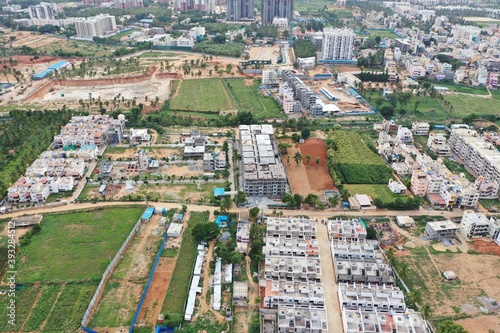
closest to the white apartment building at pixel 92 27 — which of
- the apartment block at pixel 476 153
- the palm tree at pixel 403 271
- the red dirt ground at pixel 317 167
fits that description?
the red dirt ground at pixel 317 167

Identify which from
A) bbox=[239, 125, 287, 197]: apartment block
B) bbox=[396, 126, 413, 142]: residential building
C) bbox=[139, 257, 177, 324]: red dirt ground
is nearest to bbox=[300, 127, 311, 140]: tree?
bbox=[239, 125, 287, 197]: apartment block

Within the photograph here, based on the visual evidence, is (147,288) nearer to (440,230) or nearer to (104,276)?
(104,276)

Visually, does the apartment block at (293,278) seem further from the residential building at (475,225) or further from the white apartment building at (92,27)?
the white apartment building at (92,27)

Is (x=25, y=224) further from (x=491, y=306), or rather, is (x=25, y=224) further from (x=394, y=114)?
(x=394, y=114)

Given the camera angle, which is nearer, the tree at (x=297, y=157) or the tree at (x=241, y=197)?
the tree at (x=241, y=197)

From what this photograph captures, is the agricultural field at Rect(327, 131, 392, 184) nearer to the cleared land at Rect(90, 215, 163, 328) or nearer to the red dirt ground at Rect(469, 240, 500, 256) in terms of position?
the red dirt ground at Rect(469, 240, 500, 256)

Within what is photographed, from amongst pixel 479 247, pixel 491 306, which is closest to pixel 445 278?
pixel 491 306
